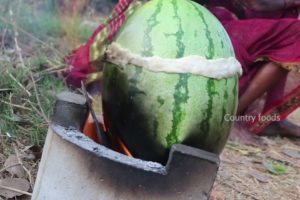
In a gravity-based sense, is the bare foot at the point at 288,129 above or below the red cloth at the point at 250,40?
below

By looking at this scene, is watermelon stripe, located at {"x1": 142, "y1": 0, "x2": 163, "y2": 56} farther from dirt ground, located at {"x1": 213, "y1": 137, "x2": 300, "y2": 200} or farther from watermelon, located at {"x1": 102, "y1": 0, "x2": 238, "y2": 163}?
dirt ground, located at {"x1": 213, "y1": 137, "x2": 300, "y2": 200}

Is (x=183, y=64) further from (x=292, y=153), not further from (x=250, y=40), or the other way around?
(x=292, y=153)

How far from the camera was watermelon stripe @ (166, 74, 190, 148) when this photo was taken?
1887 mm

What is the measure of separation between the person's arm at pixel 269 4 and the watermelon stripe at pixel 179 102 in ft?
5.81

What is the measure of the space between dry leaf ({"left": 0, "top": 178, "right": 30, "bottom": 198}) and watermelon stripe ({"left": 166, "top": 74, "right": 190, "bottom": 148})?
0.81 m

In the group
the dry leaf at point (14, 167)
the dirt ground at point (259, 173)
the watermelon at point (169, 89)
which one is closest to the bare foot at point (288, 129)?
the dirt ground at point (259, 173)

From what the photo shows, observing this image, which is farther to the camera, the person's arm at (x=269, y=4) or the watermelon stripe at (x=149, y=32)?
the person's arm at (x=269, y=4)

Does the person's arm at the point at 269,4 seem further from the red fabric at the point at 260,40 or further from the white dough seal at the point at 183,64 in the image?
the white dough seal at the point at 183,64

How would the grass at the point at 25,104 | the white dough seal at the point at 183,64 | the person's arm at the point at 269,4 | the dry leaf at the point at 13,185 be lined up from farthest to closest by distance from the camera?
1. the person's arm at the point at 269,4
2. the grass at the point at 25,104
3. the dry leaf at the point at 13,185
4. the white dough seal at the point at 183,64

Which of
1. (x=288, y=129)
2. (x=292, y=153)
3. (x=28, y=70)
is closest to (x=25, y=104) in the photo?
(x=28, y=70)

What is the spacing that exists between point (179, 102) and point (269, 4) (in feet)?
6.06

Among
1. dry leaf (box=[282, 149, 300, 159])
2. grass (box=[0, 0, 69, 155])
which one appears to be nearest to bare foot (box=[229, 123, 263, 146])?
dry leaf (box=[282, 149, 300, 159])

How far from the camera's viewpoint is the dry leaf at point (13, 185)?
7.51 feet

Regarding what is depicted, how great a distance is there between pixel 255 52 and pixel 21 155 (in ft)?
6.09
